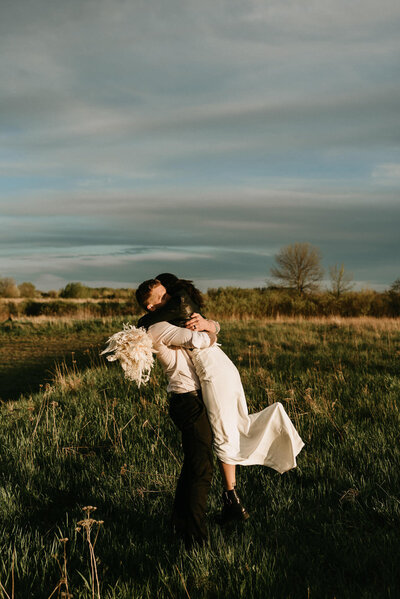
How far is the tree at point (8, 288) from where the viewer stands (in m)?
63.7

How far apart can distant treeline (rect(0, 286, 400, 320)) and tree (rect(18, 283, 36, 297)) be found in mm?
32167

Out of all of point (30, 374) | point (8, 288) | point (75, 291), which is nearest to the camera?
point (30, 374)

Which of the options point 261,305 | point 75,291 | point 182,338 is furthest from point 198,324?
point 75,291

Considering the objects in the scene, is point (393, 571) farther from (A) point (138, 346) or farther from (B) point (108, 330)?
(B) point (108, 330)

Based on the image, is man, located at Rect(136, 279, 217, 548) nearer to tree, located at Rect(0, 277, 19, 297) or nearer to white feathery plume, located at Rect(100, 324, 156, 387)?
white feathery plume, located at Rect(100, 324, 156, 387)

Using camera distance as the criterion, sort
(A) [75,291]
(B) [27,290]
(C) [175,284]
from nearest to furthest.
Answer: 1. (C) [175,284]
2. (A) [75,291]
3. (B) [27,290]

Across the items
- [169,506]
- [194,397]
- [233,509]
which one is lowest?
[169,506]

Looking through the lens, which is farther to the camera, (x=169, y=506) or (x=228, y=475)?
(x=169, y=506)

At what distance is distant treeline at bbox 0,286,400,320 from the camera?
103 feet

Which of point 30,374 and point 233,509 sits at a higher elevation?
point 233,509

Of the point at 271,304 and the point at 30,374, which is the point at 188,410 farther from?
the point at 271,304

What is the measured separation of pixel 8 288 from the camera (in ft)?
211

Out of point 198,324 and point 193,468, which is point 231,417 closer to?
point 193,468

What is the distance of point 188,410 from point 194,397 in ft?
0.34
